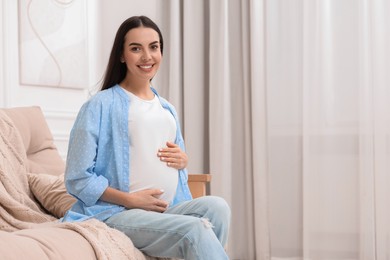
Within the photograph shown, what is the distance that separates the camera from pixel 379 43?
10.9 feet

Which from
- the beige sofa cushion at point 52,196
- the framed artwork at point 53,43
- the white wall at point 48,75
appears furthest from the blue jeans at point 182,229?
the framed artwork at point 53,43

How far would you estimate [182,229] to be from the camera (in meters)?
1.95

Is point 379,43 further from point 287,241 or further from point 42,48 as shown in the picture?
point 42,48

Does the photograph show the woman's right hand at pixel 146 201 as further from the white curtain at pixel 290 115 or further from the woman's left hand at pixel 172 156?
the white curtain at pixel 290 115

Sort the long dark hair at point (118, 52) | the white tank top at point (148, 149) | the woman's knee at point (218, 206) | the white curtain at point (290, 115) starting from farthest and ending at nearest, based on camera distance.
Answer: the white curtain at point (290, 115)
the long dark hair at point (118, 52)
the white tank top at point (148, 149)
the woman's knee at point (218, 206)

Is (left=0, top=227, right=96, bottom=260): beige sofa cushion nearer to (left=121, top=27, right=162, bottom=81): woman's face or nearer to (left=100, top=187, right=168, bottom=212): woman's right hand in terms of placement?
(left=100, top=187, right=168, bottom=212): woman's right hand

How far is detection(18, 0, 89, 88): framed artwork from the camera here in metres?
3.52

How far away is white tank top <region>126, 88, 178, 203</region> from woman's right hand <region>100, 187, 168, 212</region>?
5 centimetres

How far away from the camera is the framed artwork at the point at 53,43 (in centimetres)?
352

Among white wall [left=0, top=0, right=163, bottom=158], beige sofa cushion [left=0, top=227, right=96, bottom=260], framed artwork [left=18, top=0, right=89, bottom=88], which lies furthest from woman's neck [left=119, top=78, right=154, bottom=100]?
framed artwork [left=18, top=0, right=89, bottom=88]

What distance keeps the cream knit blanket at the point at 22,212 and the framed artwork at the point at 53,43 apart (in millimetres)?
1037

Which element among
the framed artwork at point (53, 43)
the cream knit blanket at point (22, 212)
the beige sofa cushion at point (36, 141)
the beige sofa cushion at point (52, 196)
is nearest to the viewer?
the cream knit blanket at point (22, 212)

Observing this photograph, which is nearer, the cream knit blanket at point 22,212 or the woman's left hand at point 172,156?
the cream knit blanket at point 22,212

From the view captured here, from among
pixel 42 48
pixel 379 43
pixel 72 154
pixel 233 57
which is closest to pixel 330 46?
pixel 379 43
